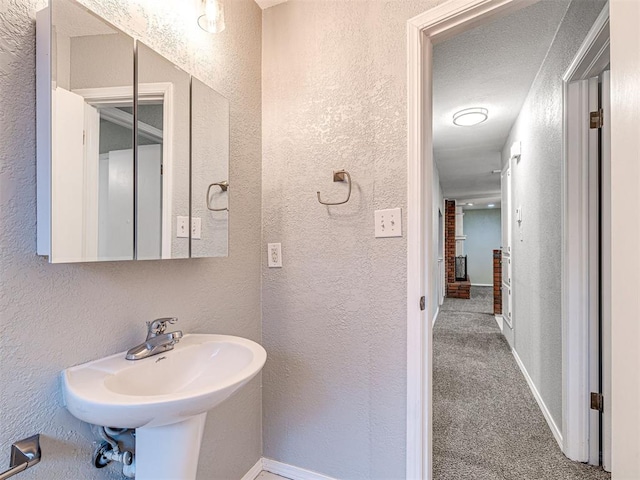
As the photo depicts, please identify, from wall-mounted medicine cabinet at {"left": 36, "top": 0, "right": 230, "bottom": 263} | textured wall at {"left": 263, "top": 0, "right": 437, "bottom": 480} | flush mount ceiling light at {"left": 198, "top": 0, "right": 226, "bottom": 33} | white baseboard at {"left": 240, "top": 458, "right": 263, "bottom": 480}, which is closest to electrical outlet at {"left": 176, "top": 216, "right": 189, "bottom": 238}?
wall-mounted medicine cabinet at {"left": 36, "top": 0, "right": 230, "bottom": 263}

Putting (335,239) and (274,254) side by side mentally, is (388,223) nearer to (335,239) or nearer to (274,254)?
(335,239)

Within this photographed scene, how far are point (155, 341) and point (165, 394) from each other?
0.54ft

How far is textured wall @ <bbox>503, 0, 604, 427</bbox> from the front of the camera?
1.91m

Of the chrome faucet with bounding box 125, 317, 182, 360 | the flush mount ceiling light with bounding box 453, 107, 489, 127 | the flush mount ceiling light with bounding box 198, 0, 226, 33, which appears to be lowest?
the chrome faucet with bounding box 125, 317, 182, 360

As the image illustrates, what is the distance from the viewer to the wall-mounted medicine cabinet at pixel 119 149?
2.72 ft

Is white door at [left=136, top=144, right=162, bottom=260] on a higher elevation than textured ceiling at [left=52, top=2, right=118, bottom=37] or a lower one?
lower

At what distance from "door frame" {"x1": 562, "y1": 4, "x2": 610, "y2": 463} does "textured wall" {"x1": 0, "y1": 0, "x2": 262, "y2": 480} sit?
1670 millimetres

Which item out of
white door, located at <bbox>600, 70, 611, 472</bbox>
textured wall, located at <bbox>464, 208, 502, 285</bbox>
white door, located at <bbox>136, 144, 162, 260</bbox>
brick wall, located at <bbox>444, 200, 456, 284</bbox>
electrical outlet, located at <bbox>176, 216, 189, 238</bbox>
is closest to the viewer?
white door, located at <bbox>136, 144, 162, 260</bbox>

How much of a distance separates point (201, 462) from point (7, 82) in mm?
1392

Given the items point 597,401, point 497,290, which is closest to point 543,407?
point 597,401

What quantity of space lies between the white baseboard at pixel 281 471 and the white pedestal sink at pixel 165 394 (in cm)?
77

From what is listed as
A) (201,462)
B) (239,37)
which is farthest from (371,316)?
(239,37)

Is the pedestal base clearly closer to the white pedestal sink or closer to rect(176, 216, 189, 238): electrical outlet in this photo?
the white pedestal sink

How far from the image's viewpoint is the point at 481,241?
1050 cm
